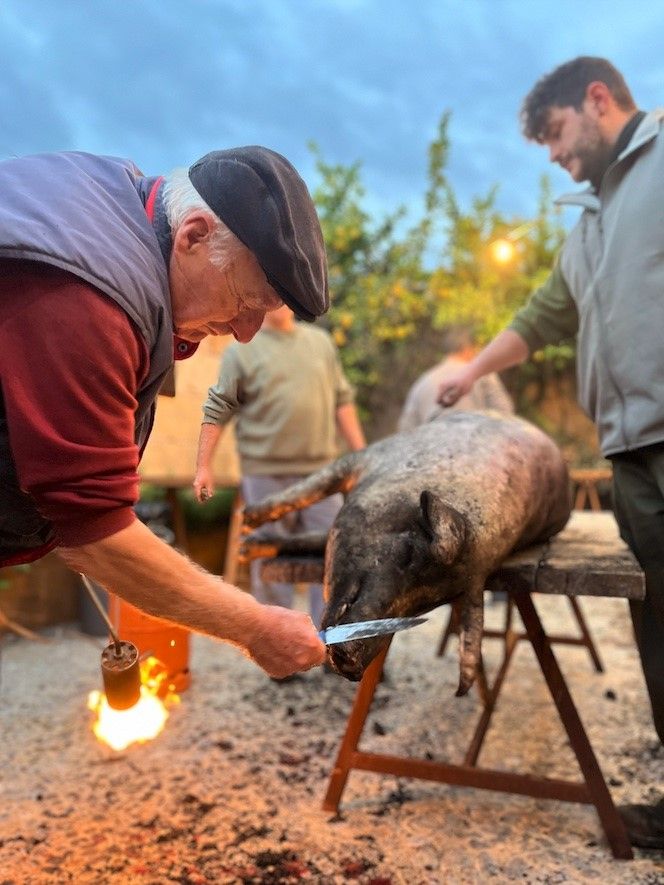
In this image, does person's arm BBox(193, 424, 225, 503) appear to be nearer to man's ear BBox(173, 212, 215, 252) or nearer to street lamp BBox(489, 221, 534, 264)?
man's ear BBox(173, 212, 215, 252)

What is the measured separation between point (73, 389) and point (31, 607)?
13.3 ft

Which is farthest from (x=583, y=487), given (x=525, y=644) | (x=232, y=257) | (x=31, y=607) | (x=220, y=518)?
(x=232, y=257)

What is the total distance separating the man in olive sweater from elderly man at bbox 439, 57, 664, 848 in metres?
1.37

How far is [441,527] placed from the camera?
1.76 m

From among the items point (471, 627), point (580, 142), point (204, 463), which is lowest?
point (471, 627)

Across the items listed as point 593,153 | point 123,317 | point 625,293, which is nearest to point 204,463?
point 123,317

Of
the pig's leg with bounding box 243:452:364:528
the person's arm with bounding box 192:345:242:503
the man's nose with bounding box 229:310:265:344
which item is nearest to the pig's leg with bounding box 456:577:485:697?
the pig's leg with bounding box 243:452:364:528

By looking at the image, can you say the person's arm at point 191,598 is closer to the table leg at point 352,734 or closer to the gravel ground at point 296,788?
the table leg at point 352,734

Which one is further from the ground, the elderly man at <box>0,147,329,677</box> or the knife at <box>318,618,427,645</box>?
the elderly man at <box>0,147,329,677</box>

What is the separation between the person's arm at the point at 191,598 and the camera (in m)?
1.17

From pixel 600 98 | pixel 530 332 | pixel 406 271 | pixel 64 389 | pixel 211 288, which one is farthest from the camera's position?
pixel 406 271

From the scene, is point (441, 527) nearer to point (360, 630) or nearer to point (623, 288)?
point (360, 630)

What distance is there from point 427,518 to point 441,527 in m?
0.04

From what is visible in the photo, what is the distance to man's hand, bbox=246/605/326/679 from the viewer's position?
128 centimetres
